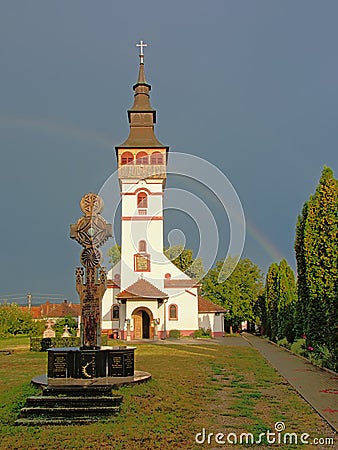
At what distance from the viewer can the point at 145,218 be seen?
39.3m

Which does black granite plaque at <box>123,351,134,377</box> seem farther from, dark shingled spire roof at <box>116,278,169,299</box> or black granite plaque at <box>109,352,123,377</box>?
dark shingled spire roof at <box>116,278,169,299</box>

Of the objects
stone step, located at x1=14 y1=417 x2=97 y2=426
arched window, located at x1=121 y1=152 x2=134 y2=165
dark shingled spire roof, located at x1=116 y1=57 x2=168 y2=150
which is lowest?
stone step, located at x1=14 y1=417 x2=97 y2=426

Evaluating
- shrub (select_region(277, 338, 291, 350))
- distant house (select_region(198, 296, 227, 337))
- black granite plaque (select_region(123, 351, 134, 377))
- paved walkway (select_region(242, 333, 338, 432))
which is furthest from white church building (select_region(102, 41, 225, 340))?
black granite plaque (select_region(123, 351, 134, 377))

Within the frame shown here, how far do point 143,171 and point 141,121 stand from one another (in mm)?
4505

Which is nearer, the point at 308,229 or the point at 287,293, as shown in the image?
the point at 308,229

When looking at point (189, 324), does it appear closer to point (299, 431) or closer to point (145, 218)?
point (145, 218)

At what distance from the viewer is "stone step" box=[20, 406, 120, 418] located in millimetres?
9062

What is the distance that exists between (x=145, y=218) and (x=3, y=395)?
93.4ft

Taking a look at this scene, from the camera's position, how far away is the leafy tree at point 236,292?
5400cm

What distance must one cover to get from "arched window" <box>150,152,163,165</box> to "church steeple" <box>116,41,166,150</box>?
648 mm

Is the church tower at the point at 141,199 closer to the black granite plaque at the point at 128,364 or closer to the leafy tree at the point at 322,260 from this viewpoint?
the leafy tree at the point at 322,260

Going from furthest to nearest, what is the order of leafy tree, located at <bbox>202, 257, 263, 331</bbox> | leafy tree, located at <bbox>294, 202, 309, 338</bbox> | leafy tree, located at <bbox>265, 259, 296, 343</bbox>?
leafy tree, located at <bbox>202, 257, 263, 331</bbox> < leafy tree, located at <bbox>265, 259, 296, 343</bbox> < leafy tree, located at <bbox>294, 202, 309, 338</bbox>

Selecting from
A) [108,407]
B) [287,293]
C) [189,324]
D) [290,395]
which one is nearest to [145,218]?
[189,324]

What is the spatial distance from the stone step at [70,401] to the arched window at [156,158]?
1248 inches
